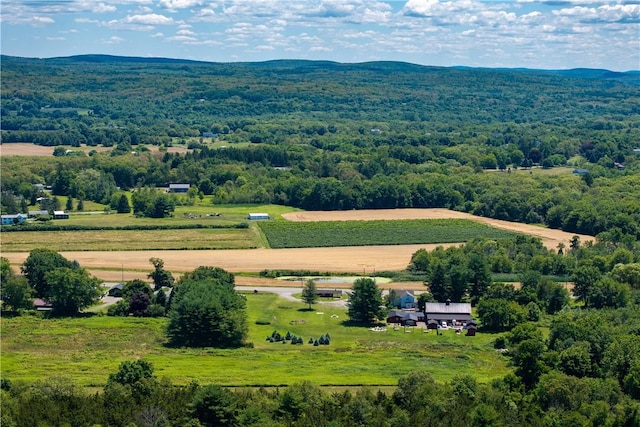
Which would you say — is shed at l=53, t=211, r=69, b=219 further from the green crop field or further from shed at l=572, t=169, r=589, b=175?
shed at l=572, t=169, r=589, b=175

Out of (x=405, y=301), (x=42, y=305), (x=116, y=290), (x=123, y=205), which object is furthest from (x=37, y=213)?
(x=405, y=301)

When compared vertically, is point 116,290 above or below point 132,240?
above

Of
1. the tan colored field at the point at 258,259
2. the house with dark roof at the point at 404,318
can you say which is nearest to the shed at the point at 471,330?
the house with dark roof at the point at 404,318

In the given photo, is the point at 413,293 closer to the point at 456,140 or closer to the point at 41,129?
the point at 456,140

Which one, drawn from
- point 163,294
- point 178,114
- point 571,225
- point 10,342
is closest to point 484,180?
point 571,225

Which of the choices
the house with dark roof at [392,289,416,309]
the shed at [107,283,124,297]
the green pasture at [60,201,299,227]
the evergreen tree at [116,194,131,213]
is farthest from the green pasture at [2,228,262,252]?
the house with dark roof at [392,289,416,309]

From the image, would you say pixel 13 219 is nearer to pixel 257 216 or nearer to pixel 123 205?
pixel 123 205

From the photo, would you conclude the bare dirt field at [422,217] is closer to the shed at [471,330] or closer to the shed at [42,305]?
the shed at [471,330]
